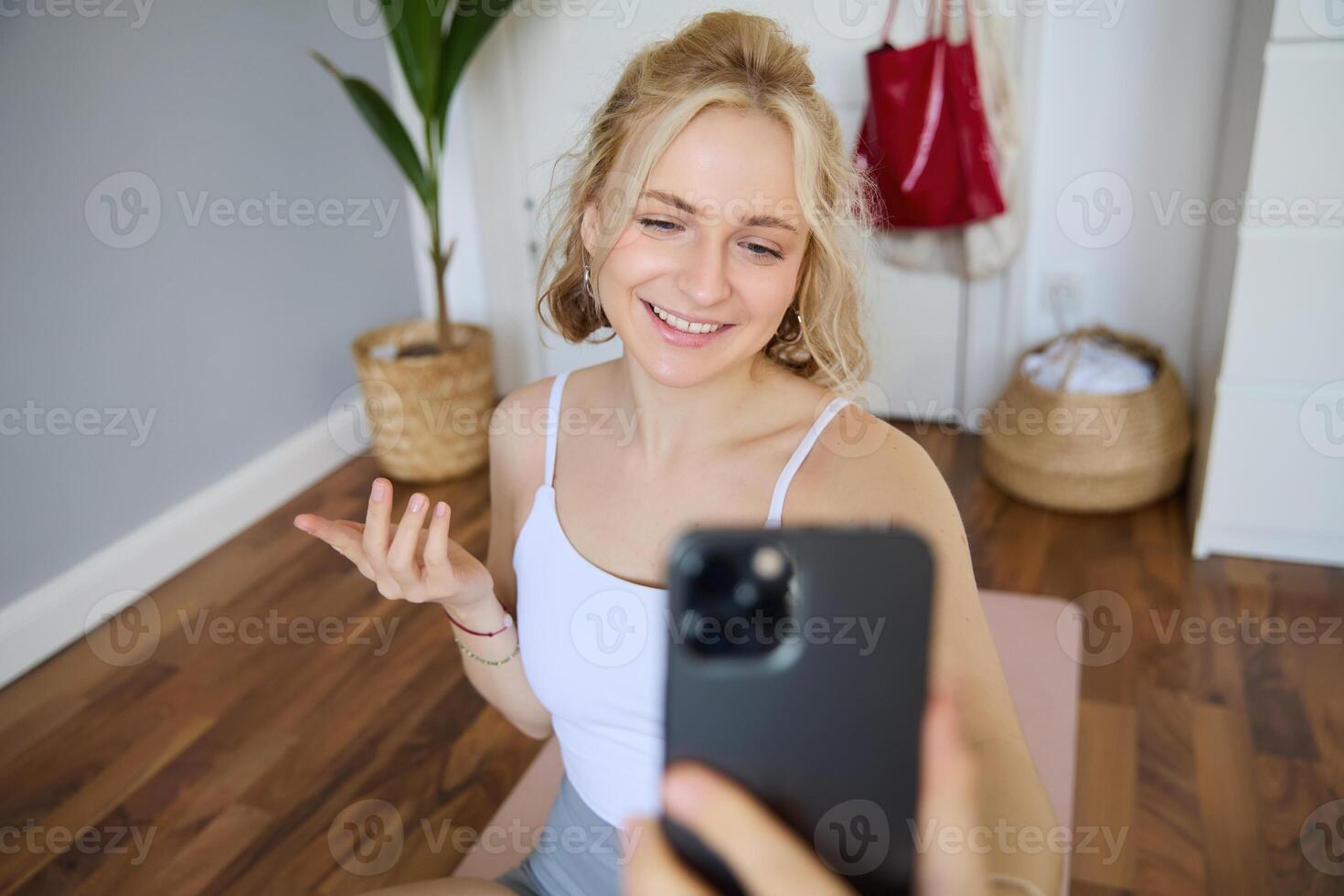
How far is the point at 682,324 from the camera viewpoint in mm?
1001

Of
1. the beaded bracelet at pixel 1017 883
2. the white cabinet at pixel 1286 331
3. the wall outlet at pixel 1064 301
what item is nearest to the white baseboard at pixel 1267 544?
the white cabinet at pixel 1286 331

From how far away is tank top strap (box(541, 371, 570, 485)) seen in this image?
3.74 ft

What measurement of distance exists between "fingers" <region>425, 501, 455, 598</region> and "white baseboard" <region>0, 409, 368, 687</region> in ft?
5.05

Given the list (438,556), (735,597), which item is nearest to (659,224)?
(438,556)

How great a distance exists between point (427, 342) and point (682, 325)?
2084 mm

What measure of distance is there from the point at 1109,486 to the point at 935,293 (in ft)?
2.30

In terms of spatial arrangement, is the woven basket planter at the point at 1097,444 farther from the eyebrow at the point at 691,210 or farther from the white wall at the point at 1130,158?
the eyebrow at the point at 691,210

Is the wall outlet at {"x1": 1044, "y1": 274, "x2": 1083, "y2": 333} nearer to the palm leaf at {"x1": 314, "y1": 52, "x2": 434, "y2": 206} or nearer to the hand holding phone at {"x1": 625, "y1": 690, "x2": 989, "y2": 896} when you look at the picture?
the palm leaf at {"x1": 314, "y1": 52, "x2": 434, "y2": 206}

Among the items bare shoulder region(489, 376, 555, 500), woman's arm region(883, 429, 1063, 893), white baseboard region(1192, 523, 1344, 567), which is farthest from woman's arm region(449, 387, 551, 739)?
white baseboard region(1192, 523, 1344, 567)

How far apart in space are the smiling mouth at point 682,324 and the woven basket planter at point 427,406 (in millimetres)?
1730

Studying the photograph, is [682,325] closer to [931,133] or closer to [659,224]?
[659,224]

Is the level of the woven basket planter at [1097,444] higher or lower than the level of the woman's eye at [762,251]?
lower

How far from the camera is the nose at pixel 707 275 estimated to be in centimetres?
96

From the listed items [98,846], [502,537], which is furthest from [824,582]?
[98,846]
